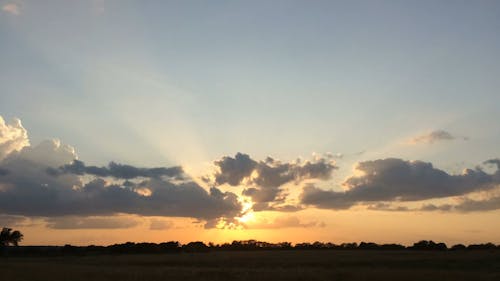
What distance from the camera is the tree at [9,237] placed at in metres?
131

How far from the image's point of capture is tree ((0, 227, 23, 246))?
131 meters

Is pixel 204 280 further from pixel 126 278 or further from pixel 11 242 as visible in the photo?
pixel 11 242

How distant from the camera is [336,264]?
68000 mm

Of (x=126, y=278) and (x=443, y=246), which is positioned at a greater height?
(x=443, y=246)

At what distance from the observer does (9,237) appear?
13125 centimetres

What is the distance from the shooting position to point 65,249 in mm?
147875

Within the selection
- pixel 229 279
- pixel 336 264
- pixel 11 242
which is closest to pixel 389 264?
pixel 336 264

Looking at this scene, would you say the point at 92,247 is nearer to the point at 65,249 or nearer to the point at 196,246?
the point at 65,249

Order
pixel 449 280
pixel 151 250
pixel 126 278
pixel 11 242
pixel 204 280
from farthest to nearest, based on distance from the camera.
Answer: pixel 151 250 < pixel 11 242 < pixel 126 278 < pixel 204 280 < pixel 449 280

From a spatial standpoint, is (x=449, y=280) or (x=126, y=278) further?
(x=126, y=278)

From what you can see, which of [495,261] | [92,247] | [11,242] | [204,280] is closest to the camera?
[204,280]

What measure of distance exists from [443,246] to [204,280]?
9909 cm

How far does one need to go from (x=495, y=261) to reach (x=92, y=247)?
121 m

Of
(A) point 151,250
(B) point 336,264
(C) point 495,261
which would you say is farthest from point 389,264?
(A) point 151,250
